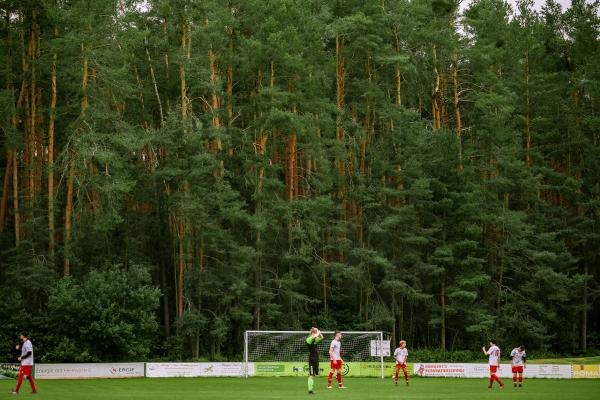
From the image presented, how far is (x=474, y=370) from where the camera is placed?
149 ft

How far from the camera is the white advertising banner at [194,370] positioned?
4397 cm

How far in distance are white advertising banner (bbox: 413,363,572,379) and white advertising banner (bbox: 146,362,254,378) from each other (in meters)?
8.81

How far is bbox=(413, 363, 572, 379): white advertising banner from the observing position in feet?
148

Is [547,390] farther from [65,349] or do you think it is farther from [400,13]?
[400,13]

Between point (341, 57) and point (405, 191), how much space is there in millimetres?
10686

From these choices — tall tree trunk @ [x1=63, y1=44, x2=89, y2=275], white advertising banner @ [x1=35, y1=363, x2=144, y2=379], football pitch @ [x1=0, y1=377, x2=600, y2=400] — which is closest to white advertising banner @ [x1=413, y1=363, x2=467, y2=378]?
football pitch @ [x1=0, y1=377, x2=600, y2=400]

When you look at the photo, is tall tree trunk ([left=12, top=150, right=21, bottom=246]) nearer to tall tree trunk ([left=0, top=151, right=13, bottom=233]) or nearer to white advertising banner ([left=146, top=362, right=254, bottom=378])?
tall tree trunk ([left=0, top=151, right=13, bottom=233])

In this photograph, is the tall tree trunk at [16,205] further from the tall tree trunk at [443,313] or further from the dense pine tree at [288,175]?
the tall tree trunk at [443,313]

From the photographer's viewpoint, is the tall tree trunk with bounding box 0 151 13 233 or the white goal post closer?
the white goal post

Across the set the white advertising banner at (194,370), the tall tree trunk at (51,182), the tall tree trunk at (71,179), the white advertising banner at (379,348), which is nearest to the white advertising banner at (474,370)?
the white advertising banner at (379,348)

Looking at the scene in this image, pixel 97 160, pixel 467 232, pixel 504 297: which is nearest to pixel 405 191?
pixel 467 232

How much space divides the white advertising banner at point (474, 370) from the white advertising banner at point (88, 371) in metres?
14.0

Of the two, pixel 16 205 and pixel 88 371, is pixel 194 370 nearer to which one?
pixel 88 371

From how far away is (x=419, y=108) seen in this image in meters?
65.1
